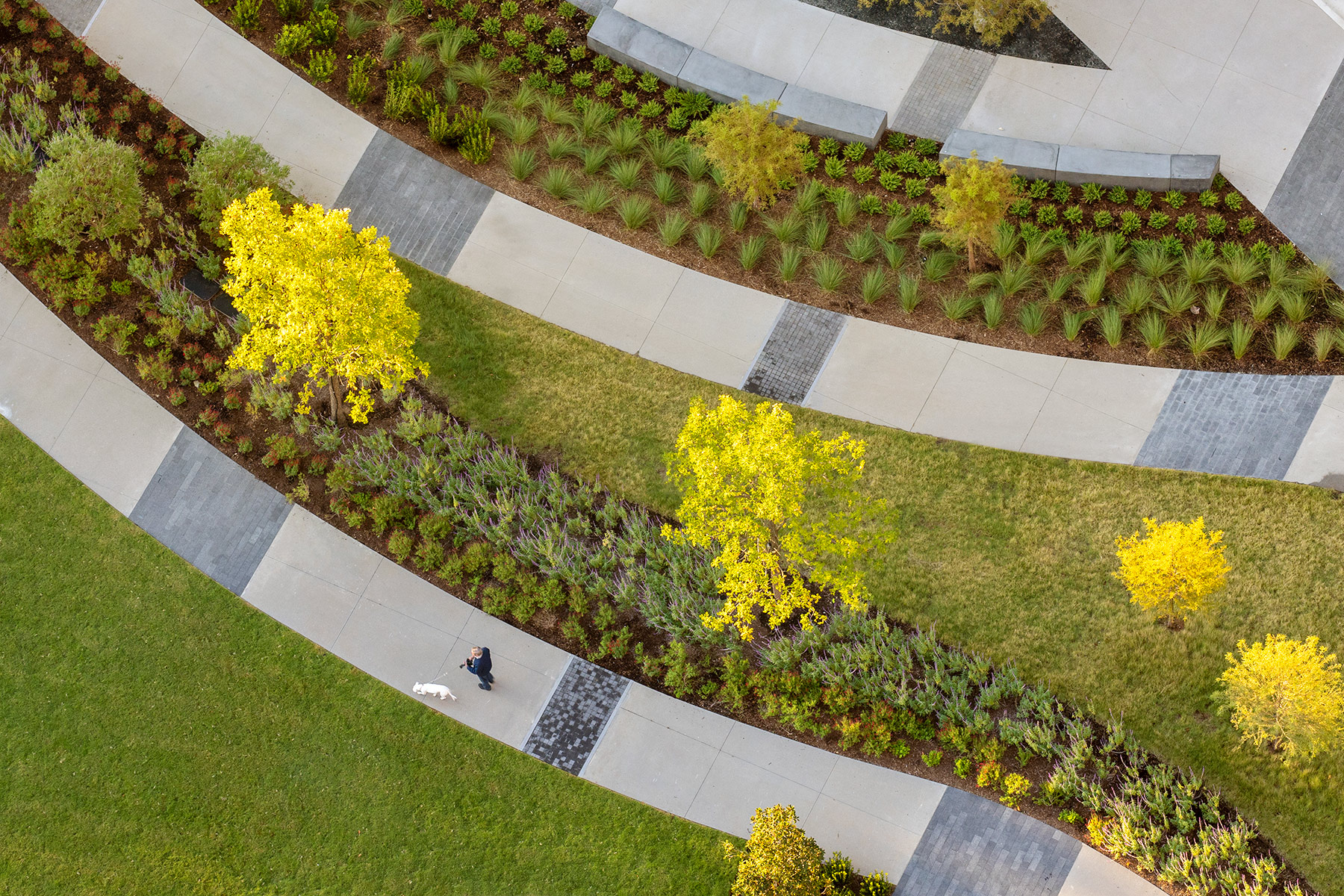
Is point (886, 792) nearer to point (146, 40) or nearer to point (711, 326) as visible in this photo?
point (711, 326)

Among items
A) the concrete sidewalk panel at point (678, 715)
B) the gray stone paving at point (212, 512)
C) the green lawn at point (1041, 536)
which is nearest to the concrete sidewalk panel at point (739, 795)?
the concrete sidewalk panel at point (678, 715)

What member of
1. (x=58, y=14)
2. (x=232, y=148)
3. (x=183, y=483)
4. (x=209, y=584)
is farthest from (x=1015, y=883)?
(x=58, y=14)

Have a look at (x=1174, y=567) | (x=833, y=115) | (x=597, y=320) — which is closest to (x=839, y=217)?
(x=833, y=115)

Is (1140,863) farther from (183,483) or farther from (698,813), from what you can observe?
(183,483)

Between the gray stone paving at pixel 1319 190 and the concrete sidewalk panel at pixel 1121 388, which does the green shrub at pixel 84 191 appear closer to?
the concrete sidewalk panel at pixel 1121 388

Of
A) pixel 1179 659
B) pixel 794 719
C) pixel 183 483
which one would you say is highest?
pixel 1179 659

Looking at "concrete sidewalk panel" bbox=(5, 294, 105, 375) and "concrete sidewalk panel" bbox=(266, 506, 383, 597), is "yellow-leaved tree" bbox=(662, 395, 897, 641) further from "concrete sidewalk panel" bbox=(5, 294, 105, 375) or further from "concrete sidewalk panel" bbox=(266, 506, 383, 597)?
"concrete sidewalk panel" bbox=(5, 294, 105, 375)

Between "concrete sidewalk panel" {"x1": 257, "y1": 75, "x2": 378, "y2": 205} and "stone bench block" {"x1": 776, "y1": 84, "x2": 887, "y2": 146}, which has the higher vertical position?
"stone bench block" {"x1": 776, "y1": 84, "x2": 887, "y2": 146}

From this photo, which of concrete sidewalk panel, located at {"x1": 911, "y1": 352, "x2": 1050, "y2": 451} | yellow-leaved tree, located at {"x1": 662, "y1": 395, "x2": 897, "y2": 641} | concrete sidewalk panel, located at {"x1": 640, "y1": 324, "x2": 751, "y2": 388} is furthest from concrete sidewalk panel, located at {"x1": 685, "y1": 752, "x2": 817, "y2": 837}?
concrete sidewalk panel, located at {"x1": 640, "y1": 324, "x2": 751, "y2": 388}
